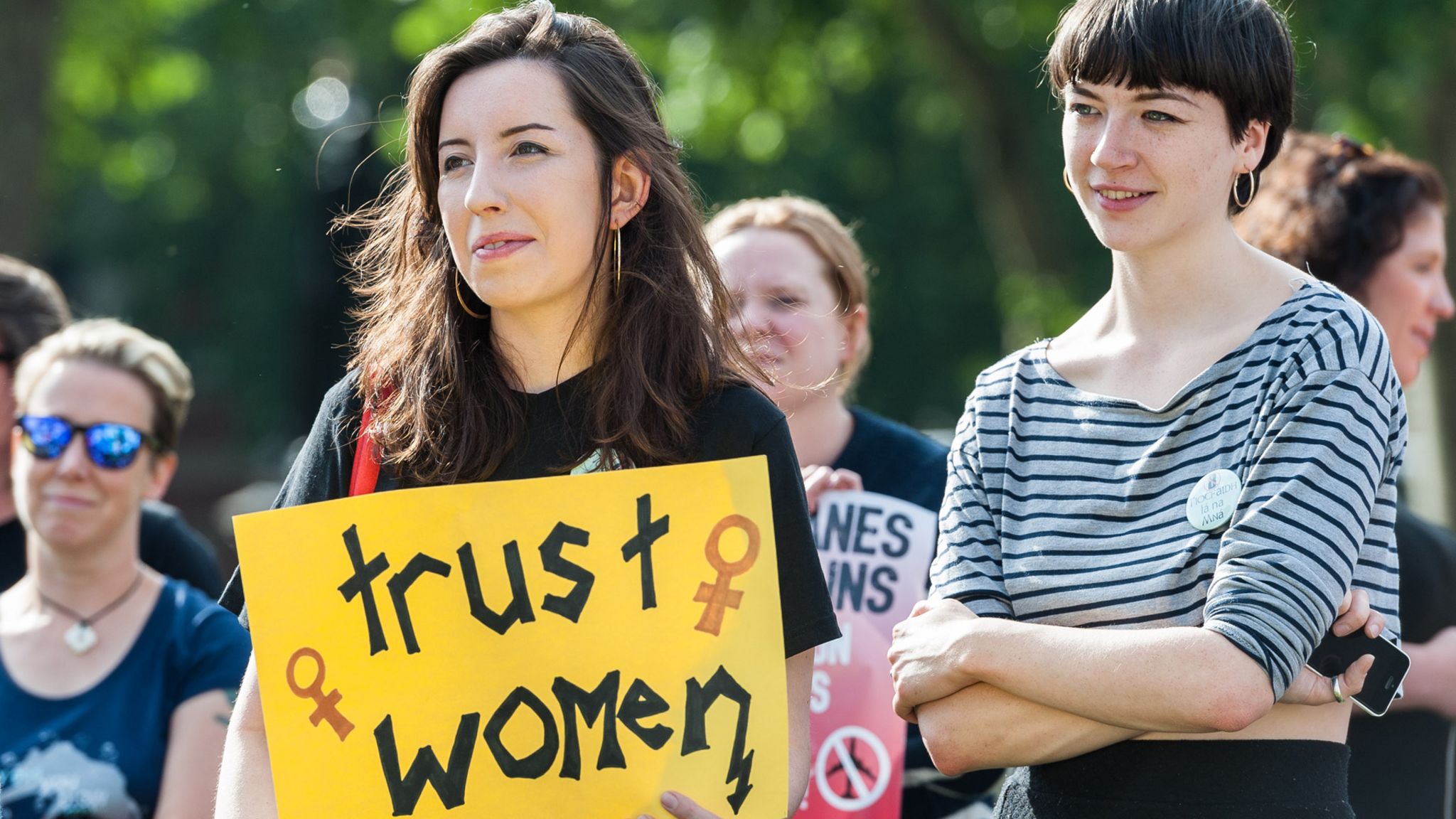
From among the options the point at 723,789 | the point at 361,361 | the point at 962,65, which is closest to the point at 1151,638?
the point at 723,789

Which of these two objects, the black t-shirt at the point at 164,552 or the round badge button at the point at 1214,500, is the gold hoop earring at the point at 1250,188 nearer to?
the round badge button at the point at 1214,500

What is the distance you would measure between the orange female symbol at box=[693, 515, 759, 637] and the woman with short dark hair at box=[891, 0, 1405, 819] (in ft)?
1.25

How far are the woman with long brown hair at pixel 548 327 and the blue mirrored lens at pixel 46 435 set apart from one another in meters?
1.36

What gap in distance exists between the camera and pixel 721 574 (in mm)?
2270

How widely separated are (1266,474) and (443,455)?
1.15m

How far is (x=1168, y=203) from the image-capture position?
8.01 ft

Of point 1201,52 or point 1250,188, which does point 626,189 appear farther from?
point 1250,188

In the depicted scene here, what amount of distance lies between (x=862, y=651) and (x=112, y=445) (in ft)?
5.61

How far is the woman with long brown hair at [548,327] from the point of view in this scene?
2.31 m

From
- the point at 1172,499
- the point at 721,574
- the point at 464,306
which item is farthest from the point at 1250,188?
the point at 464,306

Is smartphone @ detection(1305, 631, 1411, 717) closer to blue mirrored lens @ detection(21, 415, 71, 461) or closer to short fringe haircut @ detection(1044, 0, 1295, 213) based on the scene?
short fringe haircut @ detection(1044, 0, 1295, 213)

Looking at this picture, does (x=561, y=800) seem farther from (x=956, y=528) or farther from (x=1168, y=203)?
(x=1168, y=203)

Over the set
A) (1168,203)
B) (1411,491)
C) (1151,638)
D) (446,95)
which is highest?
(446,95)

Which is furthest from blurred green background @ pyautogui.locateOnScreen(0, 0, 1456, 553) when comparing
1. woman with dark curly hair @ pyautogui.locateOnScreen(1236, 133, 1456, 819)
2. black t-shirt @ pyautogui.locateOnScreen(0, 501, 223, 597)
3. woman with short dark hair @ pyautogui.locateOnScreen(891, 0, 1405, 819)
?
black t-shirt @ pyautogui.locateOnScreen(0, 501, 223, 597)
